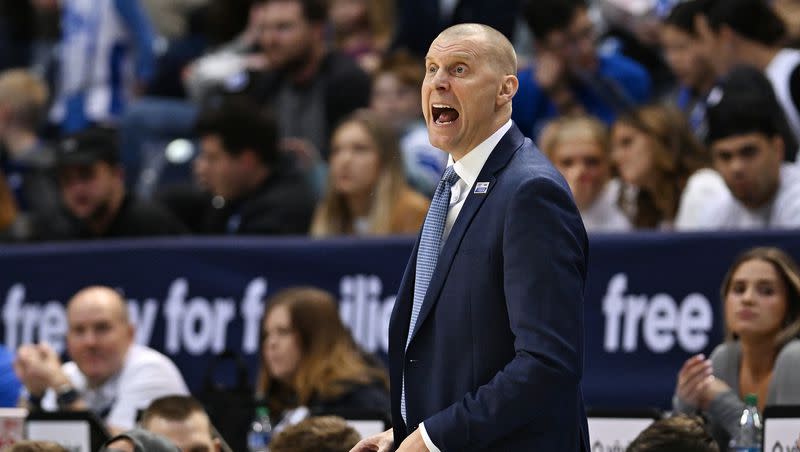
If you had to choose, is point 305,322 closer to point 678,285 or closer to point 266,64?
point 678,285

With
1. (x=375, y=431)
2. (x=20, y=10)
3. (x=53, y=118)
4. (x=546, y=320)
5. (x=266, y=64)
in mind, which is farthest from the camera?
(x=20, y=10)

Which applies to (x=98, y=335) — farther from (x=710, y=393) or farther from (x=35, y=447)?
(x=710, y=393)

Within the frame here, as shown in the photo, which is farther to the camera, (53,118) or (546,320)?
(53,118)

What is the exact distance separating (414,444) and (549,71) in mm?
6175

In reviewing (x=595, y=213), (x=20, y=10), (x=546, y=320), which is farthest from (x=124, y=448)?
(x=20, y=10)

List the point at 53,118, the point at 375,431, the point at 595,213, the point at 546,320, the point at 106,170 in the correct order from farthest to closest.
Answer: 1. the point at 53,118
2. the point at 106,170
3. the point at 595,213
4. the point at 375,431
5. the point at 546,320

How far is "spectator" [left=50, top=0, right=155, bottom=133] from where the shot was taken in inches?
491

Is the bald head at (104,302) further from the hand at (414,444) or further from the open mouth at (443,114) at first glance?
the hand at (414,444)

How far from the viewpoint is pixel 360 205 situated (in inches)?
360

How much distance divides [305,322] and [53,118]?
6112 millimetres

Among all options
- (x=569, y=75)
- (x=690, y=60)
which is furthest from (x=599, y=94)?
(x=690, y=60)

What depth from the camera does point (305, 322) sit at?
7.67 m

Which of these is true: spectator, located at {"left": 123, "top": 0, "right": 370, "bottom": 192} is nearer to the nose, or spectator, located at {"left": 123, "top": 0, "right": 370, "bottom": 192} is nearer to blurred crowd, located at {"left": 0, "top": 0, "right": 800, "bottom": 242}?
blurred crowd, located at {"left": 0, "top": 0, "right": 800, "bottom": 242}

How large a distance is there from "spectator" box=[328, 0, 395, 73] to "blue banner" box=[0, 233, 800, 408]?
A: 3.08m
